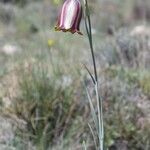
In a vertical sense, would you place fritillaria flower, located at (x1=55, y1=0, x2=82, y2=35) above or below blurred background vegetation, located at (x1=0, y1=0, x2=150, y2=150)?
above

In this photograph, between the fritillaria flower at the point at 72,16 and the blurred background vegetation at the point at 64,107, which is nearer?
the fritillaria flower at the point at 72,16

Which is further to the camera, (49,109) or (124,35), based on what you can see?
(124,35)

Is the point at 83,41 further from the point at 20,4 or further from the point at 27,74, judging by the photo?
the point at 20,4

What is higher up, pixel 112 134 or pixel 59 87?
pixel 59 87

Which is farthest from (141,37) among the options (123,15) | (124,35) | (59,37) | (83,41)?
(123,15)

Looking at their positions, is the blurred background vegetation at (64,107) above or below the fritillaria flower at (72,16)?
below

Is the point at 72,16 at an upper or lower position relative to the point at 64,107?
upper

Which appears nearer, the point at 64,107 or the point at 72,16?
the point at 72,16

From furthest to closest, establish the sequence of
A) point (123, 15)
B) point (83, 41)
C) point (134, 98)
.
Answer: point (123, 15)
point (83, 41)
point (134, 98)

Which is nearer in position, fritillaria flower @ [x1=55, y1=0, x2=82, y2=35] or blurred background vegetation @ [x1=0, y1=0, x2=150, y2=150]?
fritillaria flower @ [x1=55, y1=0, x2=82, y2=35]

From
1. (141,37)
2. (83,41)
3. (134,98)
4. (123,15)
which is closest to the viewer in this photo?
(134,98)

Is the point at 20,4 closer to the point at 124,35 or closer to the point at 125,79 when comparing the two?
the point at 124,35
